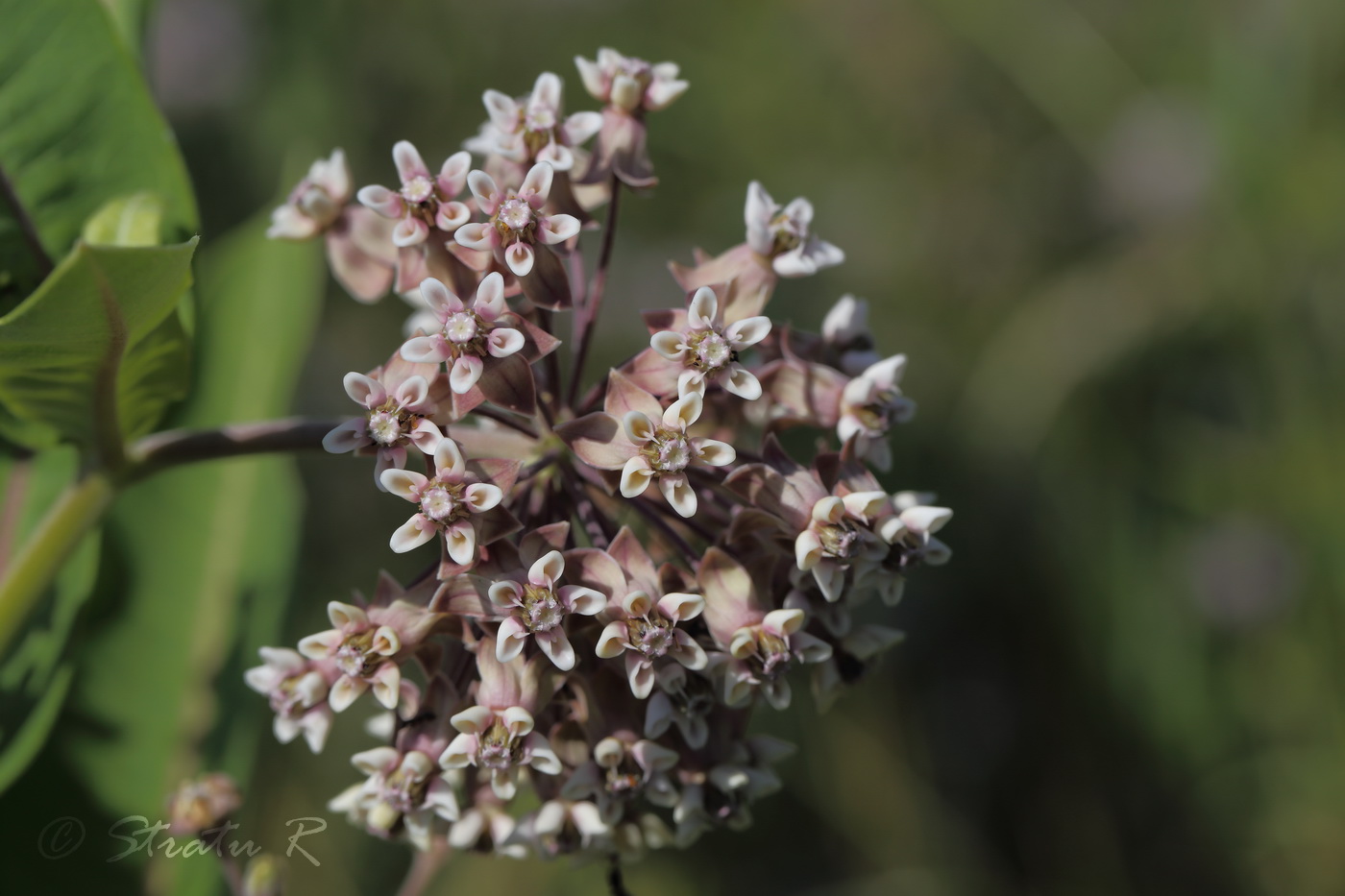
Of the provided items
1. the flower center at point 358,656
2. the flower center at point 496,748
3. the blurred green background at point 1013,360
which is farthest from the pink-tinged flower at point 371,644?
the blurred green background at point 1013,360

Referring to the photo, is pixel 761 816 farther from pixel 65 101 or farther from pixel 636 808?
pixel 65 101

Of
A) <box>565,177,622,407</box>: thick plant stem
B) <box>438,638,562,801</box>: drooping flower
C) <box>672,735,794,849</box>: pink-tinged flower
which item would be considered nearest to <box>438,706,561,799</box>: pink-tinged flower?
<box>438,638,562,801</box>: drooping flower

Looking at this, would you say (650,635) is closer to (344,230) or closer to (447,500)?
(447,500)

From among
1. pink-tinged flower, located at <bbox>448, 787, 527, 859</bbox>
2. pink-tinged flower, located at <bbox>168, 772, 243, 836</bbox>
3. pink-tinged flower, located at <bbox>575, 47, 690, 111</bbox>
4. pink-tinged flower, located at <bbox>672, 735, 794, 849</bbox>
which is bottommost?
pink-tinged flower, located at <bbox>168, 772, 243, 836</bbox>

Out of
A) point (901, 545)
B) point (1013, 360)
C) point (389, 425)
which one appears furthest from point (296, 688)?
point (1013, 360)

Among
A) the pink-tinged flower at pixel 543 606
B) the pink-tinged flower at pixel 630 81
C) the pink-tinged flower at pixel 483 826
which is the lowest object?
the pink-tinged flower at pixel 483 826

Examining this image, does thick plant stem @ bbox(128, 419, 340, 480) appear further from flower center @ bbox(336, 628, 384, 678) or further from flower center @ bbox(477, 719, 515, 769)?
flower center @ bbox(477, 719, 515, 769)

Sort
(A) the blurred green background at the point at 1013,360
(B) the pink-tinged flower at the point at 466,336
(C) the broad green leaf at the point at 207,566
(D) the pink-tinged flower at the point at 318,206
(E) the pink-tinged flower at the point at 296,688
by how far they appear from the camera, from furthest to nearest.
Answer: (A) the blurred green background at the point at 1013,360, (C) the broad green leaf at the point at 207,566, (D) the pink-tinged flower at the point at 318,206, (E) the pink-tinged flower at the point at 296,688, (B) the pink-tinged flower at the point at 466,336

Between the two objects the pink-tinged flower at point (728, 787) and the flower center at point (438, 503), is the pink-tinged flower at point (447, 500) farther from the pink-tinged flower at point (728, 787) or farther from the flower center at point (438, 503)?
the pink-tinged flower at point (728, 787)
